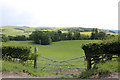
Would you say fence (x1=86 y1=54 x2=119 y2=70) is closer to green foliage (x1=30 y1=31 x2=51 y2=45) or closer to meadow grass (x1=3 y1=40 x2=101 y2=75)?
meadow grass (x1=3 y1=40 x2=101 y2=75)

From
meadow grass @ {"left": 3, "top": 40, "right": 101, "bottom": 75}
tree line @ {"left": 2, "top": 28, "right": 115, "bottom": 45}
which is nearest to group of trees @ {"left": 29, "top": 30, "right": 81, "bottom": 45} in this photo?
tree line @ {"left": 2, "top": 28, "right": 115, "bottom": 45}

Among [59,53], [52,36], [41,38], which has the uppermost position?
[52,36]

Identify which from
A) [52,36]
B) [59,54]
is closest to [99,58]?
[59,54]

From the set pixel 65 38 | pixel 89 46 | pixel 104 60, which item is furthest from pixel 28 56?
pixel 65 38

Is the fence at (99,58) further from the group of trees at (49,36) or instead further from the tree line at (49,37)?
the group of trees at (49,36)

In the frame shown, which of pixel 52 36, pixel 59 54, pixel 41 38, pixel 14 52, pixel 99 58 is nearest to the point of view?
pixel 99 58

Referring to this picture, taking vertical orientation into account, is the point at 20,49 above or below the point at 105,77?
above

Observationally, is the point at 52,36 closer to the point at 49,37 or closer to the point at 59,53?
the point at 49,37

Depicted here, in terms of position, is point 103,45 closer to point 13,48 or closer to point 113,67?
point 113,67

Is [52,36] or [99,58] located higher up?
[52,36]

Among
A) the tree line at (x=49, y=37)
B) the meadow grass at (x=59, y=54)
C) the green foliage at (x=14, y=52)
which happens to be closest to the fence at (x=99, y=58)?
the meadow grass at (x=59, y=54)

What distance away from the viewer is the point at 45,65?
11.7 m

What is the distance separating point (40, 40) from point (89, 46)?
5526 cm

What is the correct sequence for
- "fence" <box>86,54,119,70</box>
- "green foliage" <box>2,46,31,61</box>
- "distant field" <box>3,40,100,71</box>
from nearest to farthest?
"fence" <box>86,54,119,70</box> → "green foliage" <box>2,46,31,61</box> → "distant field" <box>3,40,100,71</box>
